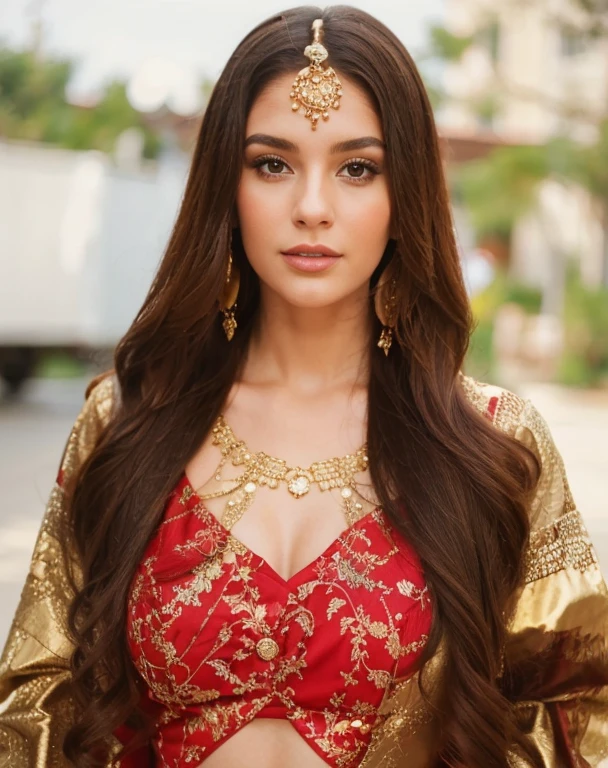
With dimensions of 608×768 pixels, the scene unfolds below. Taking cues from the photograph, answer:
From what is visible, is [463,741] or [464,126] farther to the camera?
[464,126]

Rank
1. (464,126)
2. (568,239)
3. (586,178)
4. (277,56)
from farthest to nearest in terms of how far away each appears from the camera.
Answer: (464,126), (568,239), (586,178), (277,56)

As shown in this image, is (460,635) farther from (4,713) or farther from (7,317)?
(7,317)

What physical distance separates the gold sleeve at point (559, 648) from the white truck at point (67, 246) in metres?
9.87

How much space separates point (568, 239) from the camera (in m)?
21.7

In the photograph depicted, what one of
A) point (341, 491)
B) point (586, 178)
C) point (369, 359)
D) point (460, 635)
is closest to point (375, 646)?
point (460, 635)

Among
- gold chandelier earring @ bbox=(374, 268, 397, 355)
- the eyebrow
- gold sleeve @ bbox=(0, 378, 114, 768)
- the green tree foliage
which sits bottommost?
gold sleeve @ bbox=(0, 378, 114, 768)

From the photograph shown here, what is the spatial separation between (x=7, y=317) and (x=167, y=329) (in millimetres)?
10067

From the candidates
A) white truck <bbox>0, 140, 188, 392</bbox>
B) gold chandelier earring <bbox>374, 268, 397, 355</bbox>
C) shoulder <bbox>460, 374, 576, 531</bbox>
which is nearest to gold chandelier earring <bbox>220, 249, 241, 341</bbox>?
gold chandelier earring <bbox>374, 268, 397, 355</bbox>

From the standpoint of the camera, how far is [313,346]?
7.79ft

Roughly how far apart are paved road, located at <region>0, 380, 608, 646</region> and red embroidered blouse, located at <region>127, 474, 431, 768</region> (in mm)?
Result: 1456

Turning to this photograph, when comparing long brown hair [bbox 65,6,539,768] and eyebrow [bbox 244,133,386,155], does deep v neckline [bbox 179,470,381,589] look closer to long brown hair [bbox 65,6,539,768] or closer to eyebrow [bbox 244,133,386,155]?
long brown hair [bbox 65,6,539,768]

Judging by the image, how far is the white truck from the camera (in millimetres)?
11930

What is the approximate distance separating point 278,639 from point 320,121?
90 centimetres

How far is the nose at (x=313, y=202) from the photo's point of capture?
A: 207 centimetres
